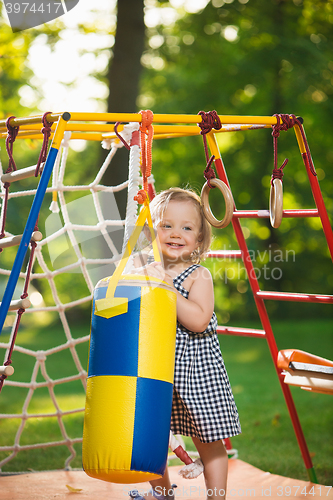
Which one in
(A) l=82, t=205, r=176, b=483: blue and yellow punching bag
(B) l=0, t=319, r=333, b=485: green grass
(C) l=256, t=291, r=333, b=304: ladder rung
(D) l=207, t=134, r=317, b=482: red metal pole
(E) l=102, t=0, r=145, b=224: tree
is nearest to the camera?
(A) l=82, t=205, r=176, b=483: blue and yellow punching bag

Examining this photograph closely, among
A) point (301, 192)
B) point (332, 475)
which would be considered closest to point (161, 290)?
point (332, 475)

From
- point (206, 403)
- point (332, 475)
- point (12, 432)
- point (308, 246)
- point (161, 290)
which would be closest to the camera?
point (161, 290)

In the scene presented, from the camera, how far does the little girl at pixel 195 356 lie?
1961 millimetres

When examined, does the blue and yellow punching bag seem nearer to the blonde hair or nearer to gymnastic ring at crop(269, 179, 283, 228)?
the blonde hair

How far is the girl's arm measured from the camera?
1.92 meters

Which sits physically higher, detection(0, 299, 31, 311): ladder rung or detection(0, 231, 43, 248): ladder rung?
detection(0, 231, 43, 248): ladder rung

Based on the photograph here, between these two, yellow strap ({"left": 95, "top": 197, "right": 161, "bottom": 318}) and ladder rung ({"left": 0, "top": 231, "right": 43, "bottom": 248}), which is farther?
ladder rung ({"left": 0, "top": 231, "right": 43, "bottom": 248})

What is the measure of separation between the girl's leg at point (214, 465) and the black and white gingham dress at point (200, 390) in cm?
7

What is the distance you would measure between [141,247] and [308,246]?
32.7ft

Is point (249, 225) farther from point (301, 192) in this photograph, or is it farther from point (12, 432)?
point (12, 432)

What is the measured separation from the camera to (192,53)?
8766 mm

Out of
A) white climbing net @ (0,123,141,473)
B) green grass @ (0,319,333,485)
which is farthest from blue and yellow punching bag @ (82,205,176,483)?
green grass @ (0,319,333,485)

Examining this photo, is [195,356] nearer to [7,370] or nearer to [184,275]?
[184,275]

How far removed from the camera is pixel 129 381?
1588 millimetres
